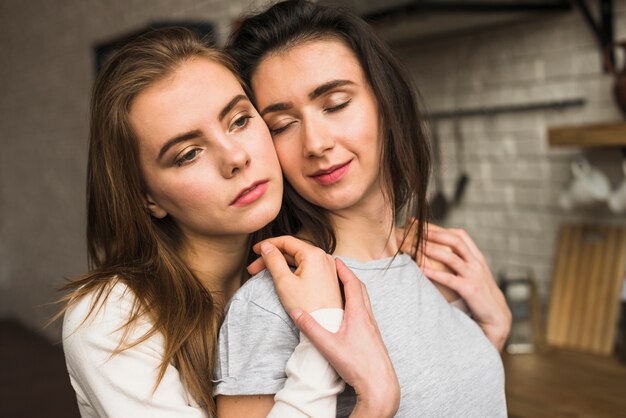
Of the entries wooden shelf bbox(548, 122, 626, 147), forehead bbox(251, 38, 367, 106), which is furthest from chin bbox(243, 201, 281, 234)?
wooden shelf bbox(548, 122, 626, 147)

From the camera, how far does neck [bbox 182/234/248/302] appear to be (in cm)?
135

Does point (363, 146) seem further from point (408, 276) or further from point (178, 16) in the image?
point (178, 16)

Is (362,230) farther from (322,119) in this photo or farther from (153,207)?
(153,207)

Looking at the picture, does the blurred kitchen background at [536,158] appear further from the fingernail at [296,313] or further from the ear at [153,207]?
the fingernail at [296,313]

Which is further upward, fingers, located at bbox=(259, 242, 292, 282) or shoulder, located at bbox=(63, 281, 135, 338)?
fingers, located at bbox=(259, 242, 292, 282)

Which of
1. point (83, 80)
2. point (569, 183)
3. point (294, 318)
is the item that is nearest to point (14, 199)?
point (83, 80)

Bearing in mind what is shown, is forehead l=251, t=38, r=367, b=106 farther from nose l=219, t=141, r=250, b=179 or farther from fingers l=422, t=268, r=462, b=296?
fingers l=422, t=268, r=462, b=296

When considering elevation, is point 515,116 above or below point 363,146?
below

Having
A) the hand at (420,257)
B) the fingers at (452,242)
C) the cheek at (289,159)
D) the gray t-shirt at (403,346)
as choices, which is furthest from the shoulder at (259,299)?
the fingers at (452,242)

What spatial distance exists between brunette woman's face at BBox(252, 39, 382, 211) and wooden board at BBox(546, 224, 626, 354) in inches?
51.7

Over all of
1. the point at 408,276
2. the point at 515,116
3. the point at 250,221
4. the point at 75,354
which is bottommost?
the point at 515,116

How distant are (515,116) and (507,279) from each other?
62 centimetres

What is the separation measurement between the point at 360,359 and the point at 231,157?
1.37 ft

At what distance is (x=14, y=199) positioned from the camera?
18.7ft
